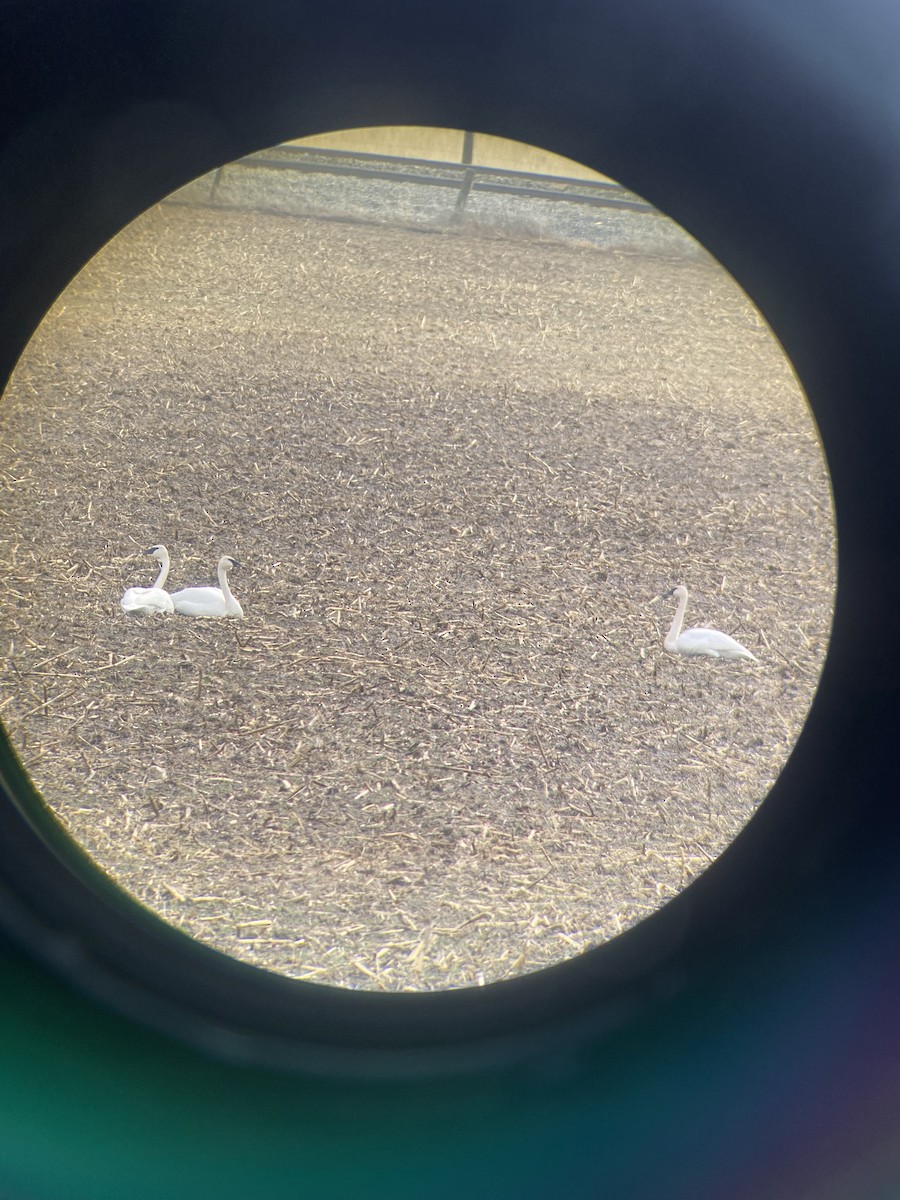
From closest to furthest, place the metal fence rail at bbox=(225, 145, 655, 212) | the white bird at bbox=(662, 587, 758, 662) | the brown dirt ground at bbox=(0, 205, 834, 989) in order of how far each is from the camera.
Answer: the brown dirt ground at bbox=(0, 205, 834, 989) < the white bird at bbox=(662, 587, 758, 662) < the metal fence rail at bbox=(225, 145, 655, 212)

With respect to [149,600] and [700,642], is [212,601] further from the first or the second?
[700,642]

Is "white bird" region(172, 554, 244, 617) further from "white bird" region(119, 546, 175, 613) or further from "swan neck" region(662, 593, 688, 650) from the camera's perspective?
"swan neck" region(662, 593, 688, 650)

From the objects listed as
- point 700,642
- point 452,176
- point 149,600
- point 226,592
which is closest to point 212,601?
point 226,592

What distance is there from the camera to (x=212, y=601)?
4359mm

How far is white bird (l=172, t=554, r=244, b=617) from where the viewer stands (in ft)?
14.3

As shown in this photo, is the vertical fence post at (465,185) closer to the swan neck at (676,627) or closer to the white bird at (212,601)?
the white bird at (212,601)

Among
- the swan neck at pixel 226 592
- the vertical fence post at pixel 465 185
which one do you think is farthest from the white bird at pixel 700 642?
the vertical fence post at pixel 465 185

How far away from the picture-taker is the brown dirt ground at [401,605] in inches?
123

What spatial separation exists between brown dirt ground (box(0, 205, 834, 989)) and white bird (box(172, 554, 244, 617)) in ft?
0.31

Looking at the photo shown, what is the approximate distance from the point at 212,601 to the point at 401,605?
0.86 meters

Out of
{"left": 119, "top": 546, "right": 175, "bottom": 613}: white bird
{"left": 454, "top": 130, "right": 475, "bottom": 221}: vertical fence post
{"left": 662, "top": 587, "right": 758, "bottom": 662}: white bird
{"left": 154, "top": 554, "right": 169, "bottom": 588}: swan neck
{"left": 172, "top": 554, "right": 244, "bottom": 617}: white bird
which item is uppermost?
{"left": 454, "top": 130, "right": 475, "bottom": 221}: vertical fence post

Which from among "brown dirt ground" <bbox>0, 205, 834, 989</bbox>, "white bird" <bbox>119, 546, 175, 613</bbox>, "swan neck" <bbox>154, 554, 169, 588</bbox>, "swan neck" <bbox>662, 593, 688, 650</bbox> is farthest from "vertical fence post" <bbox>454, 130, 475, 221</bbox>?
"swan neck" <bbox>662, 593, 688, 650</bbox>

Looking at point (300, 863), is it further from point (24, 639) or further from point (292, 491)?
point (292, 491)

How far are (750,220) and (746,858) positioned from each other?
26.9 inches
